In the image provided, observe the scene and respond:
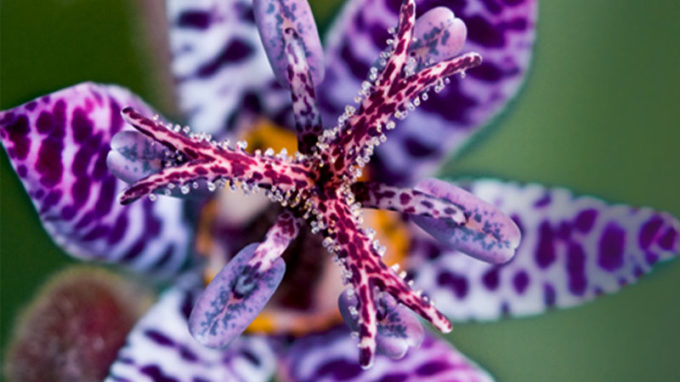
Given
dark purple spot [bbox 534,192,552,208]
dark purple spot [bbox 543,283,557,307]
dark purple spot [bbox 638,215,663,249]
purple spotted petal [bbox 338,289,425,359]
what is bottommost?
purple spotted petal [bbox 338,289,425,359]

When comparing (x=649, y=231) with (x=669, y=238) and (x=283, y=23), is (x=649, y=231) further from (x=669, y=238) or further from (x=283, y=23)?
(x=283, y=23)

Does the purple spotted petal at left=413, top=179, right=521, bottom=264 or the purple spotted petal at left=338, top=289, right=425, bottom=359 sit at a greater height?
the purple spotted petal at left=413, top=179, right=521, bottom=264

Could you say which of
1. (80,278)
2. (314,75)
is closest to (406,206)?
(314,75)

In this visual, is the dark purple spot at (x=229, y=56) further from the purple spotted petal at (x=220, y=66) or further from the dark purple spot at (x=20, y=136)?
the dark purple spot at (x=20, y=136)

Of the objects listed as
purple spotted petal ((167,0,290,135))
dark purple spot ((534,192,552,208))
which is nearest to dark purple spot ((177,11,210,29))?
purple spotted petal ((167,0,290,135))

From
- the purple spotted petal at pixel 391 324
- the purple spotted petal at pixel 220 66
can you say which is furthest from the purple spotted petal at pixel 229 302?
the purple spotted petal at pixel 220 66

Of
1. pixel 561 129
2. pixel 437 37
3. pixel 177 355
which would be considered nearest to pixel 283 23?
→ pixel 437 37

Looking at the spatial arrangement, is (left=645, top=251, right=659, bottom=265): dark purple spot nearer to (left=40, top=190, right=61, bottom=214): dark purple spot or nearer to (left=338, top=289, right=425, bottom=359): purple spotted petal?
(left=338, top=289, right=425, bottom=359): purple spotted petal
